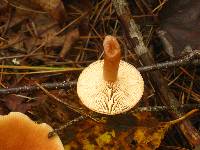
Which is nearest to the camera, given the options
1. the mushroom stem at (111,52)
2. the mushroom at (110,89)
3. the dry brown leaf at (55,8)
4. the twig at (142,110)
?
the mushroom stem at (111,52)

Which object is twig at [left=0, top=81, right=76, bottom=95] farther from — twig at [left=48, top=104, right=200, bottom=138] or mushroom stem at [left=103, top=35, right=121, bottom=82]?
mushroom stem at [left=103, top=35, right=121, bottom=82]

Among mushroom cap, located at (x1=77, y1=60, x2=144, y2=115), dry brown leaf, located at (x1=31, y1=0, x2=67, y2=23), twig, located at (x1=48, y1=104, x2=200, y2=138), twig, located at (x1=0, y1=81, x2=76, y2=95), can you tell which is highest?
dry brown leaf, located at (x1=31, y1=0, x2=67, y2=23)

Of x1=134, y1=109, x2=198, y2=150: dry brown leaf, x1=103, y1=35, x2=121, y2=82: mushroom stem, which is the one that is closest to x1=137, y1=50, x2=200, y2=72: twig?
x1=134, y1=109, x2=198, y2=150: dry brown leaf

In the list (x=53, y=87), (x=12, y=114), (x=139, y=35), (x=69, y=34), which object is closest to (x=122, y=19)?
(x=139, y=35)

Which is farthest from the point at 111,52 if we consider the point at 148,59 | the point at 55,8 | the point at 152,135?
the point at 55,8

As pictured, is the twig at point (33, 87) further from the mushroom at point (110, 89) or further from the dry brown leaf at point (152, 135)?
the dry brown leaf at point (152, 135)

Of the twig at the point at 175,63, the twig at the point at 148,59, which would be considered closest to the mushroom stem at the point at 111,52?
the twig at the point at 175,63

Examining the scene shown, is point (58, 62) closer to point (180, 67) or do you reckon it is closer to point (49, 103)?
point (49, 103)
